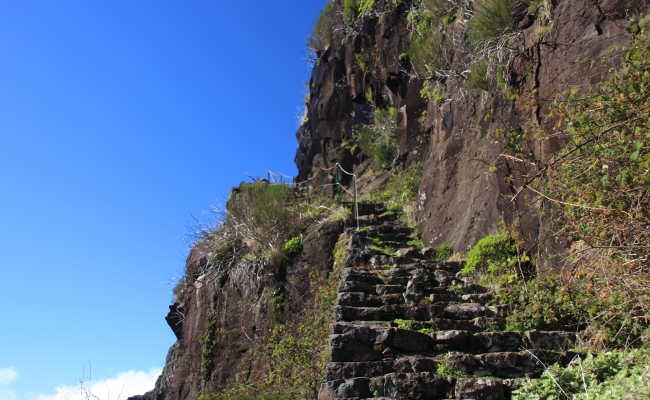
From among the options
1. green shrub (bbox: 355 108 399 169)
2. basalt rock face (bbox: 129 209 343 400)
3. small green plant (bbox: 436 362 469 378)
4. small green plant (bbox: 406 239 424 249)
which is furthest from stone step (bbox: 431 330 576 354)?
green shrub (bbox: 355 108 399 169)

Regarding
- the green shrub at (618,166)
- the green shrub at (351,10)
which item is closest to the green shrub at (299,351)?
the green shrub at (618,166)

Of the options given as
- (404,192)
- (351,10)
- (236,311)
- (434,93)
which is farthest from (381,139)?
(236,311)

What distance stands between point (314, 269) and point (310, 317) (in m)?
1.09

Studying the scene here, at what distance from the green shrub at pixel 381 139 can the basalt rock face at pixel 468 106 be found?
0.38 m

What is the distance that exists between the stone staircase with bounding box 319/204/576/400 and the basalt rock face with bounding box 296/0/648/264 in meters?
1.22

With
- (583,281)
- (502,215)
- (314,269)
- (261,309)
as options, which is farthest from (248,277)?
(583,281)

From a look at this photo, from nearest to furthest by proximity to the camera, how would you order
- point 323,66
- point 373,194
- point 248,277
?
point 248,277 → point 373,194 → point 323,66

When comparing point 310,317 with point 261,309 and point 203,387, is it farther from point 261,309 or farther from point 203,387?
point 203,387

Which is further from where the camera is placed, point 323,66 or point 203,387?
point 323,66

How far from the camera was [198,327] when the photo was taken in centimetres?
1125

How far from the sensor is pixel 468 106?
9195 mm

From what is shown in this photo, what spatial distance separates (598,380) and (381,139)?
34.5 ft

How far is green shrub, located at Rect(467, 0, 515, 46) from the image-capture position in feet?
26.1

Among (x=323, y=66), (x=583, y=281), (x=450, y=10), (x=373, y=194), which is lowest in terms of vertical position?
(x=583, y=281)
